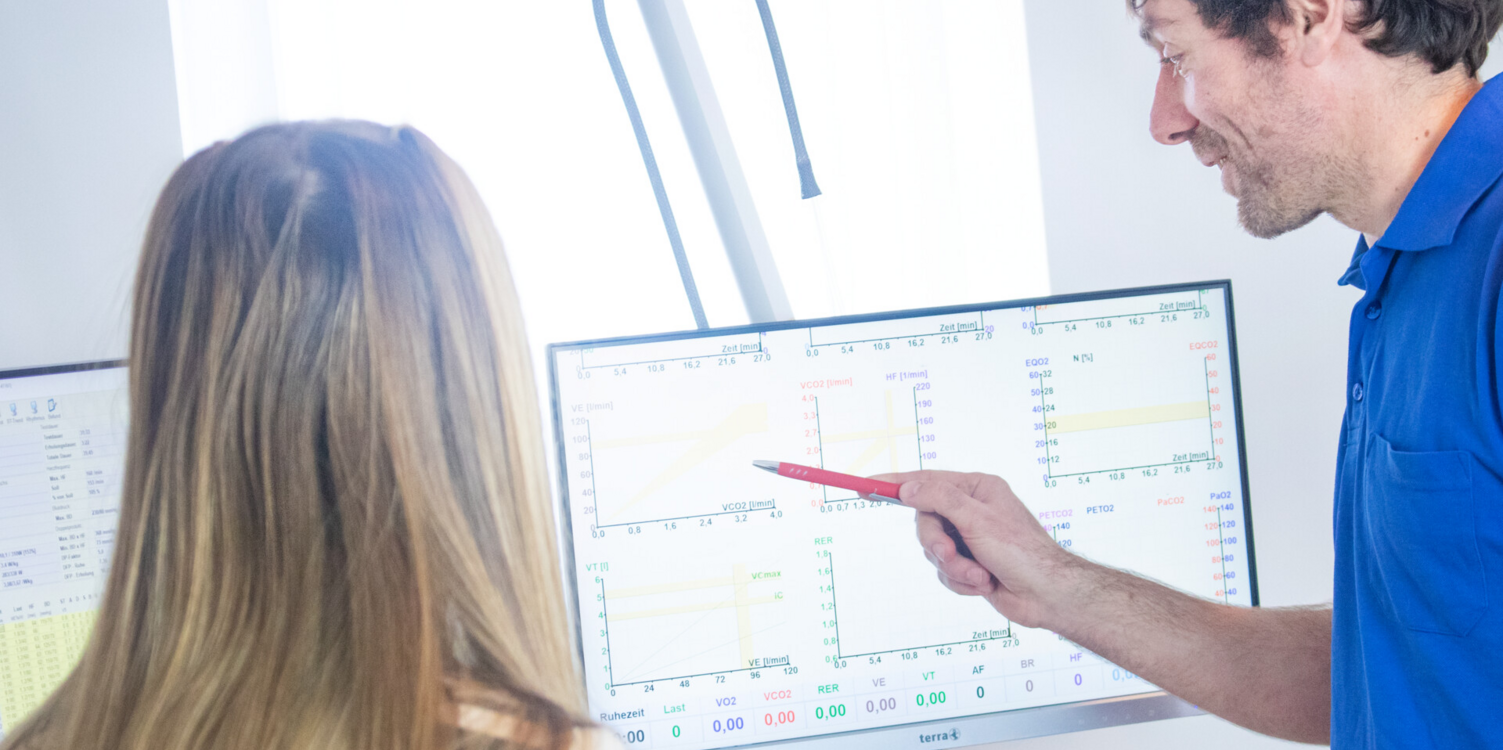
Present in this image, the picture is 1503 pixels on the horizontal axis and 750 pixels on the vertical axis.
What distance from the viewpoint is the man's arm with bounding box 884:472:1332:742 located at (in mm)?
956

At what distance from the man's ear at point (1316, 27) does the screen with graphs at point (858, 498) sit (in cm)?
36

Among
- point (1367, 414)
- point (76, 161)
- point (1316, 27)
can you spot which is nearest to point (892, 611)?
point (1367, 414)

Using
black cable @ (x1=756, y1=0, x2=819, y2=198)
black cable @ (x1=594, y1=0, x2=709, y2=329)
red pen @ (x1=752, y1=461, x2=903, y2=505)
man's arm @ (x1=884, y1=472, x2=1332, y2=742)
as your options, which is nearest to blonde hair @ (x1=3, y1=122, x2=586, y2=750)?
red pen @ (x1=752, y1=461, x2=903, y2=505)

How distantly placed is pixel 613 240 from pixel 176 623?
83 cm

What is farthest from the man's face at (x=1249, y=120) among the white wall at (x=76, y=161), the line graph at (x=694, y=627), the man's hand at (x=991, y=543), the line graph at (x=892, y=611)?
the white wall at (x=76, y=161)

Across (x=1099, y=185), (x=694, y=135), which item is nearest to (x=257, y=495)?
(x=694, y=135)

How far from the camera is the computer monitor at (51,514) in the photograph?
1038 millimetres

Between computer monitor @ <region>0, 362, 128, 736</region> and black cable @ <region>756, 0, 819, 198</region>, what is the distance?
2.92 feet

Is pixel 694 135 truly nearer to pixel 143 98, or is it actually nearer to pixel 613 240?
pixel 613 240

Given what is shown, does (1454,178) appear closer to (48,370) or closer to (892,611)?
(892,611)

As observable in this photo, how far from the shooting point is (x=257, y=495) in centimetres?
61

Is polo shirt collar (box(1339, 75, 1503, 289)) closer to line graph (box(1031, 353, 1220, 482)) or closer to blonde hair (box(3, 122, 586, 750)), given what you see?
line graph (box(1031, 353, 1220, 482))

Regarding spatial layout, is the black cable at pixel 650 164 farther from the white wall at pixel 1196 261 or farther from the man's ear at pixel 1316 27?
the man's ear at pixel 1316 27

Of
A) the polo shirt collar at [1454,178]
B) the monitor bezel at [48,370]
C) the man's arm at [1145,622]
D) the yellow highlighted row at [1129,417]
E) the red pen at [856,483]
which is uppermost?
the polo shirt collar at [1454,178]
